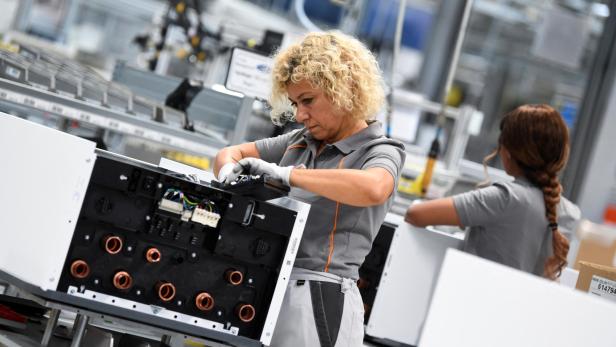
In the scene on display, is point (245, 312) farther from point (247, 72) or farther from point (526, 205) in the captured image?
point (247, 72)

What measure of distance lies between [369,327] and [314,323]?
2.99ft

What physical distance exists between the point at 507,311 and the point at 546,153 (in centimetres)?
144

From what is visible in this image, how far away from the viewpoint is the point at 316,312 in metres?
2.12

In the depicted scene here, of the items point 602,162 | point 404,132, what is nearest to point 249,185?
point 404,132

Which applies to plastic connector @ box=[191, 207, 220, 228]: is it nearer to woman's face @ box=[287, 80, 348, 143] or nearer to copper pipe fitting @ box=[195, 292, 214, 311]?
copper pipe fitting @ box=[195, 292, 214, 311]

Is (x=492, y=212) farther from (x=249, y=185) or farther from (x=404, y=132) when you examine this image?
(x=404, y=132)

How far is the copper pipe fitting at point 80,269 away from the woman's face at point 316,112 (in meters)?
0.63

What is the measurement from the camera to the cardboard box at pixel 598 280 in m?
2.29

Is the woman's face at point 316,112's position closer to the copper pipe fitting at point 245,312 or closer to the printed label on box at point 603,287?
the copper pipe fitting at point 245,312

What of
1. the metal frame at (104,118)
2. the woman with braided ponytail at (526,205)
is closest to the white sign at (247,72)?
the metal frame at (104,118)

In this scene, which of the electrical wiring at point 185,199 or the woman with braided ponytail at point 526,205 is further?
the woman with braided ponytail at point 526,205

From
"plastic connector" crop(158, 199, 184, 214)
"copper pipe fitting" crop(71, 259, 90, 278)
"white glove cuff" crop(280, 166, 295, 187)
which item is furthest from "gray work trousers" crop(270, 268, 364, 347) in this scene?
"copper pipe fitting" crop(71, 259, 90, 278)

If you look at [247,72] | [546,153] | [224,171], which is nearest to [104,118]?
[247,72]

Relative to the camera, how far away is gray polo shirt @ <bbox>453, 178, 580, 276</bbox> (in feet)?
8.72
